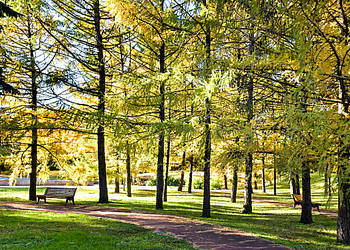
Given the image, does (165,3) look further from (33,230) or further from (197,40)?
(33,230)

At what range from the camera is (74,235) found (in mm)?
6801

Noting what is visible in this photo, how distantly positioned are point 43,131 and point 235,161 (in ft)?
33.6

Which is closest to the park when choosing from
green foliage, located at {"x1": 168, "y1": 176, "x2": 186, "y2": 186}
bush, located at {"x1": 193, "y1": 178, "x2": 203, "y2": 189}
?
bush, located at {"x1": 193, "y1": 178, "x2": 203, "y2": 189}

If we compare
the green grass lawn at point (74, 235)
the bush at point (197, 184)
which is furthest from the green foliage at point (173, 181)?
the green grass lawn at point (74, 235)

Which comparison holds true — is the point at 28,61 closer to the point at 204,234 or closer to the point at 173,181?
the point at 204,234

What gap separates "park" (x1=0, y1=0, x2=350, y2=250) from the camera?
18.4ft

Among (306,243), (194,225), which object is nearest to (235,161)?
(194,225)

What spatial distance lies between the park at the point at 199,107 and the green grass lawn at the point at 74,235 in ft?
0.15

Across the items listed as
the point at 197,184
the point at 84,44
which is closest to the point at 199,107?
the point at 84,44

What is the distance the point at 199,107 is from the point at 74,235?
8.05 meters

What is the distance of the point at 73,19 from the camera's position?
14.8m

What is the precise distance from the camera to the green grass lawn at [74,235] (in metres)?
6.07

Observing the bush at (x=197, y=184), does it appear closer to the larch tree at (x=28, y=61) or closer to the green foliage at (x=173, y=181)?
the green foliage at (x=173, y=181)

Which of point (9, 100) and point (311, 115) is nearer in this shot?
point (311, 115)
